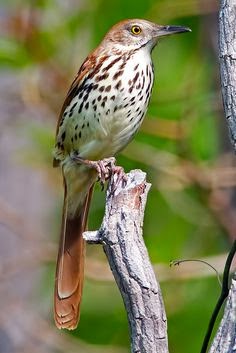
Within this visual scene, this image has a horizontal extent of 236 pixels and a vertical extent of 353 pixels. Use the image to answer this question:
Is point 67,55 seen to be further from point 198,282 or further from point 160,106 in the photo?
point 198,282

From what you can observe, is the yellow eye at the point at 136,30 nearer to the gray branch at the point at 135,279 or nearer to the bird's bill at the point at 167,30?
the bird's bill at the point at 167,30

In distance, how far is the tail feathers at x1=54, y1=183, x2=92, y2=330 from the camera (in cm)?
379

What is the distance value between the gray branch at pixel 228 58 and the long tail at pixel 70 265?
3.94 ft

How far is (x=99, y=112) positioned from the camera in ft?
13.8

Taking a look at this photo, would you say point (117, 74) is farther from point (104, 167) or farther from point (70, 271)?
point (70, 271)

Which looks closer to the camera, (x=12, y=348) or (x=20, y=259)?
(x=20, y=259)

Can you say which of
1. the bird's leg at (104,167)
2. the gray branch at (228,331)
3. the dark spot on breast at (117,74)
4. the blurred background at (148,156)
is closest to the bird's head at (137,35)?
the dark spot on breast at (117,74)

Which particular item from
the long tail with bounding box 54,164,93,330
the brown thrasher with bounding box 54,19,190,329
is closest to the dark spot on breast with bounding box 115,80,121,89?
the brown thrasher with bounding box 54,19,190,329

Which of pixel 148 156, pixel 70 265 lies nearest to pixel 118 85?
pixel 70 265

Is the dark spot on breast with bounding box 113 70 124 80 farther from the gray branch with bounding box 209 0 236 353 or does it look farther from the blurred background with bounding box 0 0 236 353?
the gray branch with bounding box 209 0 236 353

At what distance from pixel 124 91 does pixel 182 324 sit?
1719mm

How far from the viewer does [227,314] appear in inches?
105

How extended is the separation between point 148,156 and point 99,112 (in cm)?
123

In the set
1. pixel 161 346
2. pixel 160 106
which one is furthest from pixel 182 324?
pixel 161 346
